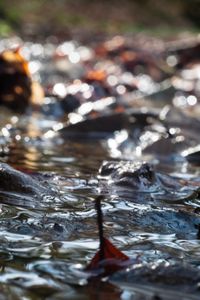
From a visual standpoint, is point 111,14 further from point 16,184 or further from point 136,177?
point 16,184

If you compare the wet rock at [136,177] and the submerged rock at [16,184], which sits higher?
the wet rock at [136,177]

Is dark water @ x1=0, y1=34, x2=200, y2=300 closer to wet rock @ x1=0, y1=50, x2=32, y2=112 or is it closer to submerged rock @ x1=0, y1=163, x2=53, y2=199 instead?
submerged rock @ x1=0, y1=163, x2=53, y2=199

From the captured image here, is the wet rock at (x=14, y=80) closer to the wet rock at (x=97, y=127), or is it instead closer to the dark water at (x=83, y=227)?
the wet rock at (x=97, y=127)

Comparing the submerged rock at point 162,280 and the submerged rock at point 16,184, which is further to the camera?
the submerged rock at point 16,184

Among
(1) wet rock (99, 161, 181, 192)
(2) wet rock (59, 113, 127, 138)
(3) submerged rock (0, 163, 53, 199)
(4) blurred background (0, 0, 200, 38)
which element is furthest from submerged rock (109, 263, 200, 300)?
(4) blurred background (0, 0, 200, 38)

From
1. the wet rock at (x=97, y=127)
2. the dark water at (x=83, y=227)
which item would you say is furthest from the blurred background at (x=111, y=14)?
the dark water at (x=83, y=227)

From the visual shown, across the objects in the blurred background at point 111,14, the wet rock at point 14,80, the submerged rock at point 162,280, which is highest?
the blurred background at point 111,14
